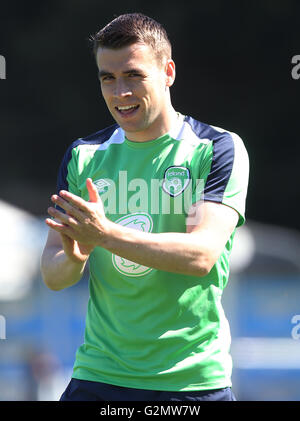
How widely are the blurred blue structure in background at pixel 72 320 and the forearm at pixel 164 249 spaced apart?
250cm

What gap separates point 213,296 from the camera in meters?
2.27

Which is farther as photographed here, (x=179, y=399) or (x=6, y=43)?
(x=6, y=43)

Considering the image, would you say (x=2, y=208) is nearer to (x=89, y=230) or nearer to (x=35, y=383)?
(x=35, y=383)

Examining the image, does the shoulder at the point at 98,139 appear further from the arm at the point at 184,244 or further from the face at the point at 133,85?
the arm at the point at 184,244

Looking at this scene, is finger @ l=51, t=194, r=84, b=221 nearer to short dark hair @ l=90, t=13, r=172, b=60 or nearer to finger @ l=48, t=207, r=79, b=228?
finger @ l=48, t=207, r=79, b=228

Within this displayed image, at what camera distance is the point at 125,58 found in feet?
7.49

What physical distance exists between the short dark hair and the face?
2 cm

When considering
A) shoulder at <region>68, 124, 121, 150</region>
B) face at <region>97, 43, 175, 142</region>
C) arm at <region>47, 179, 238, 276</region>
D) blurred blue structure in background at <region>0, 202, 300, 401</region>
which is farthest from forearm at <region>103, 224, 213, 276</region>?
blurred blue structure in background at <region>0, 202, 300, 401</region>

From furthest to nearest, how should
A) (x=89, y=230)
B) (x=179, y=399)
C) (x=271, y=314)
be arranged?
(x=271, y=314)
(x=179, y=399)
(x=89, y=230)

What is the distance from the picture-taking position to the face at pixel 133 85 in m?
2.28

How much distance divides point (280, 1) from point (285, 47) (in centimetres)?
32
